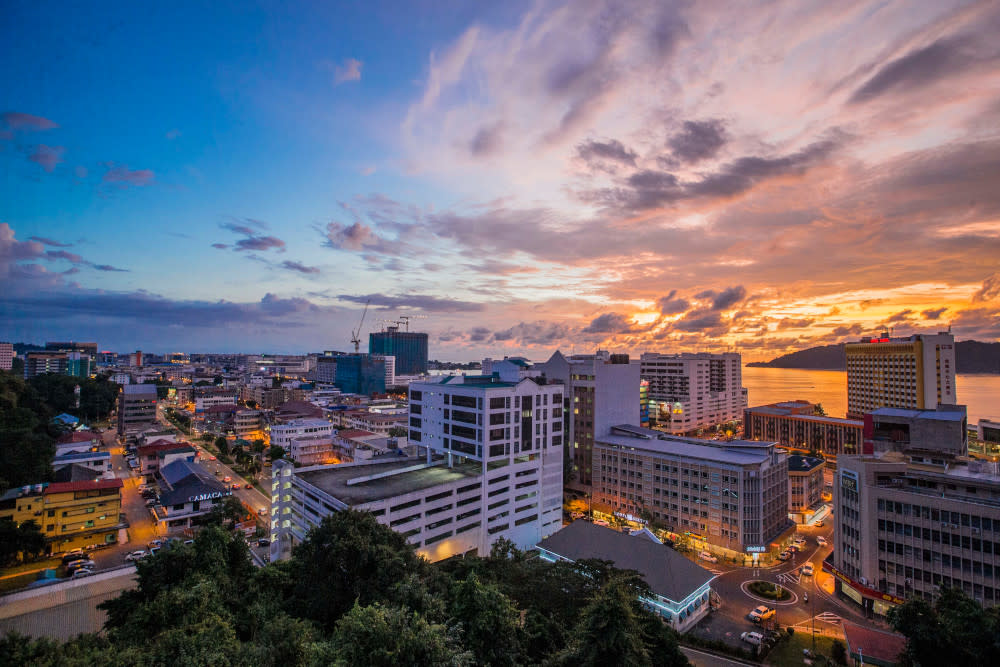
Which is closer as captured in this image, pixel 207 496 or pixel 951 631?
→ pixel 951 631

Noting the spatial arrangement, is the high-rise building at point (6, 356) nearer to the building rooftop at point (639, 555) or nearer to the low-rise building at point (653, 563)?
the building rooftop at point (639, 555)

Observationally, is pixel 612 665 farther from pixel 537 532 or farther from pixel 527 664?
pixel 537 532

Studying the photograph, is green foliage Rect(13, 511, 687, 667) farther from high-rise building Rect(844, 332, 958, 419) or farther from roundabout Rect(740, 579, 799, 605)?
high-rise building Rect(844, 332, 958, 419)

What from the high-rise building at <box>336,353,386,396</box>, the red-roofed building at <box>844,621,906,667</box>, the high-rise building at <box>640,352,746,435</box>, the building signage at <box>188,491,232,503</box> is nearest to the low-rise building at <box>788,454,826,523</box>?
the red-roofed building at <box>844,621,906,667</box>

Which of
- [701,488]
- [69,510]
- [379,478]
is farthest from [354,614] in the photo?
[69,510]

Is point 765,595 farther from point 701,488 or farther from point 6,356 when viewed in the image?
point 6,356
